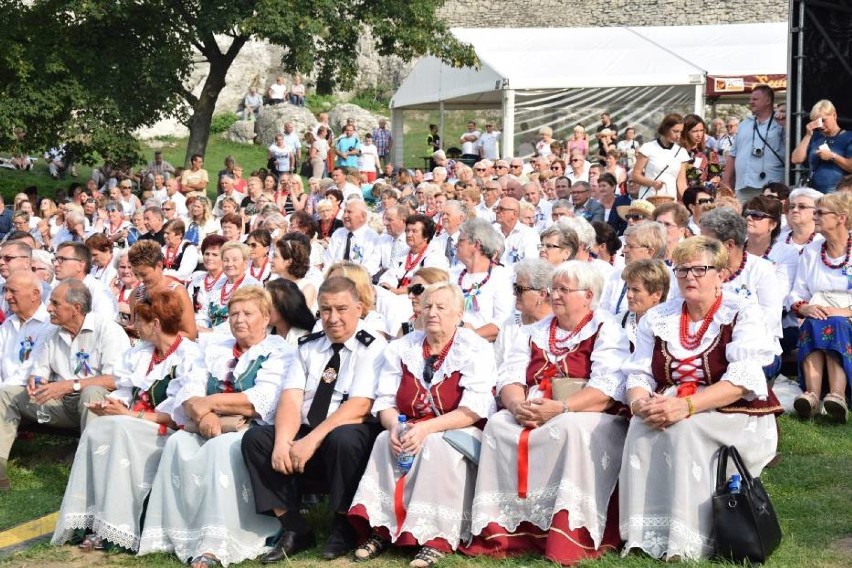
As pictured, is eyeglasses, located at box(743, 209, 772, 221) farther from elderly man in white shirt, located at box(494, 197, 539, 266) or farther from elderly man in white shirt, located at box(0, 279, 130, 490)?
elderly man in white shirt, located at box(0, 279, 130, 490)

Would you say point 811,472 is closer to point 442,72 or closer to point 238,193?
point 238,193

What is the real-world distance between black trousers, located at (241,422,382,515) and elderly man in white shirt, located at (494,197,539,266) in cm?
441

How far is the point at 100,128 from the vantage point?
22.4 meters

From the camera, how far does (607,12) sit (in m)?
43.8

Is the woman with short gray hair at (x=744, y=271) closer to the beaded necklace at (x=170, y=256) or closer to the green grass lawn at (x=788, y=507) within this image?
the green grass lawn at (x=788, y=507)

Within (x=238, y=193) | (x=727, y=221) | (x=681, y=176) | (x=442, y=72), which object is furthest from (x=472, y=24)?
(x=727, y=221)

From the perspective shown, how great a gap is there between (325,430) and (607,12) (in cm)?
4024

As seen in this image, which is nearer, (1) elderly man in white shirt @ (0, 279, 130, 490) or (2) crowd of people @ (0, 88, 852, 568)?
(2) crowd of people @ (0, 88, 852, 568)

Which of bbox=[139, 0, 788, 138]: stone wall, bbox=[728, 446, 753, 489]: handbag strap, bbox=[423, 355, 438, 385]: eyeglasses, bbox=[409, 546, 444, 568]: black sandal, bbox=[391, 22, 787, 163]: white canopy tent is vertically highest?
bbox=[139, 0, 788, 138]: stone wall

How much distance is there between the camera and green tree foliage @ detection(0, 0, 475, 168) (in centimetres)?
2153

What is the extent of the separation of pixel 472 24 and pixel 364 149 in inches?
950

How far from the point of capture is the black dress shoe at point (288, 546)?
5719 mm

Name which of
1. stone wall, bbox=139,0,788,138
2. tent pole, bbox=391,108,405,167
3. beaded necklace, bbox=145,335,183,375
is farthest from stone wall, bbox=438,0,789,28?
beaded necklace, bbox=145,335,183,375

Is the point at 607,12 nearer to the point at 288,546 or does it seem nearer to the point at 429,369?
the point at 429,369
